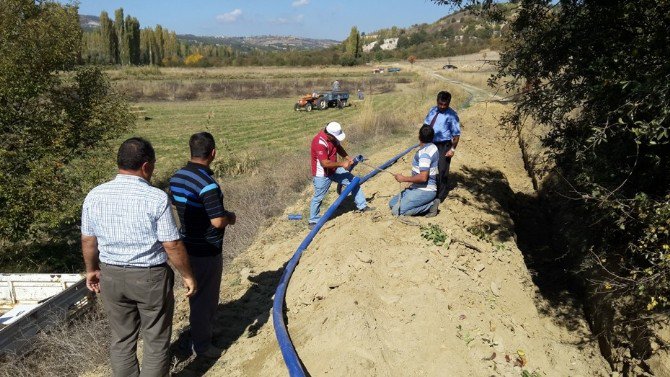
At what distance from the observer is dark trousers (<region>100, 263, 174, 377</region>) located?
3295 millimetres

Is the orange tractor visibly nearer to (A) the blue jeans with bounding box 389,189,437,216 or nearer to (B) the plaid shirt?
(A) the blue jeans with bounding box 389,189,437,216

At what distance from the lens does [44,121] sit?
399 inches

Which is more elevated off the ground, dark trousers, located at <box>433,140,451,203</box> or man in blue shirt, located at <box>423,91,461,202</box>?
man in blue shirt, located at <box>423,91,461,202</box>

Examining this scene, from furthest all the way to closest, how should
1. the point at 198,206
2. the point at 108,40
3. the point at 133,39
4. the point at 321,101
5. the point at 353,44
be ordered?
the point at 353,44
the point at 133,39
the point at 108,40
the point at 321,101
the point at 198,206

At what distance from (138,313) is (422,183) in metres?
4.15

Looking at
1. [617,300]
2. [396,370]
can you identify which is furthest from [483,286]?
[396,370]

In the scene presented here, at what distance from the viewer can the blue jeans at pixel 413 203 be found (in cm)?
647

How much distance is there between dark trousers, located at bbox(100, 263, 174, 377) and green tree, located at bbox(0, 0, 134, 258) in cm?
599

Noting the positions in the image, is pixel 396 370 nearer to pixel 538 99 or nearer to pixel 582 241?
pixel 538 99

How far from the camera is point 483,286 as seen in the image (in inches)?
220

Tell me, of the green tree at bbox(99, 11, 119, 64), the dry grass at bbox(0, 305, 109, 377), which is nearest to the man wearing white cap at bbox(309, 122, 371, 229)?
the dry grass at bbox(0, 305, 109, 377)

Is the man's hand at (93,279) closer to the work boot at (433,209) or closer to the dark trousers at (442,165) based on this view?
the work boot at (433,209)

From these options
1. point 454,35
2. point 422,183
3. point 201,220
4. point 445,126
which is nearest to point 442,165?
point 445,126

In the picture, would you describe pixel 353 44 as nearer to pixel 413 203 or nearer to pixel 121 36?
pixel 121 36
